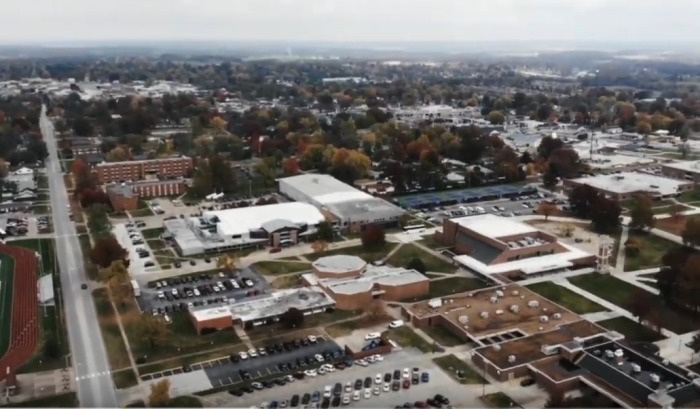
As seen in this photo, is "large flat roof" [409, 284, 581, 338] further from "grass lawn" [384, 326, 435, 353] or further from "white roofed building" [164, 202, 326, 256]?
"white roofed building" [164, 202, 326, 256]

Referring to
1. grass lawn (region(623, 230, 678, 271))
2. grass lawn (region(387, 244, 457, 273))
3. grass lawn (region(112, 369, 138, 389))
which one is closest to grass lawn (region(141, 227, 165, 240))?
grass lawn (region(387, 244, 457, 273))

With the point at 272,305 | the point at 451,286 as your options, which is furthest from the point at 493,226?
the point at 272,305

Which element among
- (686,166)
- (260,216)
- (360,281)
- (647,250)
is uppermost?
(686,166)

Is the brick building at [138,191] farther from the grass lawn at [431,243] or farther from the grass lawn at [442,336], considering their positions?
the grass lawn at [442,336]

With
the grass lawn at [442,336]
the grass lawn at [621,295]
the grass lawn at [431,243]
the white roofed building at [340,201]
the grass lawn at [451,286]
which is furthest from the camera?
the white roofed building at [340,201]

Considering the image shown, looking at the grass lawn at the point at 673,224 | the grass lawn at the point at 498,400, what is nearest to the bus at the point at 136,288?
the grass lawn at the point at 498,400

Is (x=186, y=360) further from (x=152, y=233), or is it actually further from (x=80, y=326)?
(x=152, y=233)

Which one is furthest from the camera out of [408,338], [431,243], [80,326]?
[431,243]
